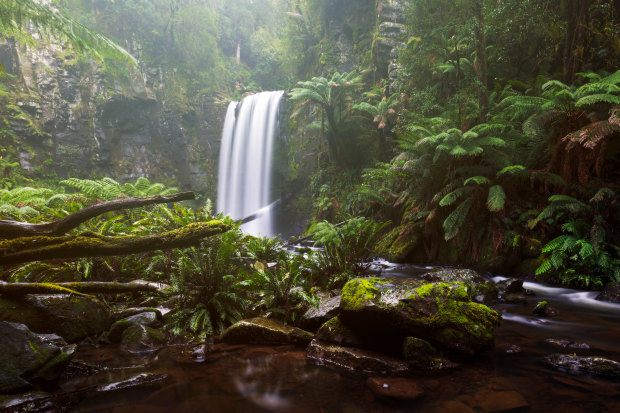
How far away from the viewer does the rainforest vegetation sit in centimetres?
480

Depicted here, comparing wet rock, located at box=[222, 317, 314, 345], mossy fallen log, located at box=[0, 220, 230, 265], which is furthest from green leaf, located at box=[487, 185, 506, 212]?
mossy fallen log, located at box=[0, 220, 230, 265]

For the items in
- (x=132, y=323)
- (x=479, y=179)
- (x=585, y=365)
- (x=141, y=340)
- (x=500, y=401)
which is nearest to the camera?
(x=500, y=401)

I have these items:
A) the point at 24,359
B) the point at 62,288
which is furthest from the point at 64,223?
the point at 24,359

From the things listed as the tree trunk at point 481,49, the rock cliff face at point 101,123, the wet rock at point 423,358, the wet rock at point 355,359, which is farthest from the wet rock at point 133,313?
the rock cliff face at point 101,123

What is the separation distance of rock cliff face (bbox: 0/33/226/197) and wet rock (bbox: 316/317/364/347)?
18.5 m

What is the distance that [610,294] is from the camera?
462cm

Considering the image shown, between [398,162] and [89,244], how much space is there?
279 inches

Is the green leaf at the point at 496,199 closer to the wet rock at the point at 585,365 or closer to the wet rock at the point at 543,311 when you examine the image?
the wet rock at the point at 543,311

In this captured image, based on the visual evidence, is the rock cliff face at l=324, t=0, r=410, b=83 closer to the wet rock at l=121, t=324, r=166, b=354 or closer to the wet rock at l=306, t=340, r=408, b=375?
the wet rock at l=306, t=340, r=408, b=375

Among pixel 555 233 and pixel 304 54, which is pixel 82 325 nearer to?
pixel 555 233

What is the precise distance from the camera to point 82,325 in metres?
3.42

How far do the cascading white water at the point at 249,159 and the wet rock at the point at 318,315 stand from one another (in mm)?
13497

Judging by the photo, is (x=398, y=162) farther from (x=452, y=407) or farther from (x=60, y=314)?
(x=60, y=314)

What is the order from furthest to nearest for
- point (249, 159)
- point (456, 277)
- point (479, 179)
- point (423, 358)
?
point (249, 159)
point (479, 179)
point (456, 277)
point (423, 358)
